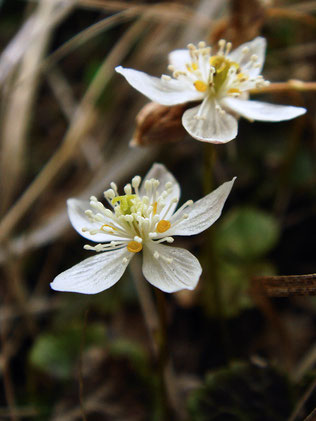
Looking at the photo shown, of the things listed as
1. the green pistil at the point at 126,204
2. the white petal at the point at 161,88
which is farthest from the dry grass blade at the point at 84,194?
the green pistil at the point at 126,204

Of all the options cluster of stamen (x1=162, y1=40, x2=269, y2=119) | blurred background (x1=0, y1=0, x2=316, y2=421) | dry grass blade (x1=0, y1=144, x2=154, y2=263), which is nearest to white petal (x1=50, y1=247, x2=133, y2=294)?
blurred background (x1=0, y1=0, x2=316, y2=421)

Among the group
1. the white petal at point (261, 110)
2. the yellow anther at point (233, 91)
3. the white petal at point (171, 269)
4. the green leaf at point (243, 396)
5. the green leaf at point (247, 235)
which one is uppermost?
the yellow anther at point (233, 91)

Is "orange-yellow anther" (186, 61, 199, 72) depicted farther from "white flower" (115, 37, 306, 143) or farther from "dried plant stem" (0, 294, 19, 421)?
"dried plant stem" (0, 294, 19, 421)

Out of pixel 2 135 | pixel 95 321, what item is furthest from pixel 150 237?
pixel 2 135

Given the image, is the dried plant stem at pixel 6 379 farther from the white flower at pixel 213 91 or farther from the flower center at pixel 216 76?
the flower center at pixel 216 76

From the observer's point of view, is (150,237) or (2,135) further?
(2,135)

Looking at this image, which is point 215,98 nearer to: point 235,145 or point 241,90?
point 241,90

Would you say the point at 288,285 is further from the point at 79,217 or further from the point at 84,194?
the point at 84,194
